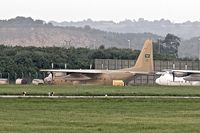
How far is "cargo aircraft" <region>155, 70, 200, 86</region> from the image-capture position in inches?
4066

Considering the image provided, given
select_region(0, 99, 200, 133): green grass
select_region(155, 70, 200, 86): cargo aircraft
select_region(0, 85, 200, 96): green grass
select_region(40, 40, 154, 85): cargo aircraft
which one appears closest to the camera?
select_region(0, 99, 200, 133): green grass

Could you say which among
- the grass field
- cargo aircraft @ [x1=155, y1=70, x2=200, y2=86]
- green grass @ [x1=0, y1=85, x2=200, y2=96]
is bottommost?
the grass field

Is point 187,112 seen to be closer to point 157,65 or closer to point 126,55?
point 157,65

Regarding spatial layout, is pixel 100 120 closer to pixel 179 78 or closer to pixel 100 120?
pixel 100 120

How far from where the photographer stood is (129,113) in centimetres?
3644

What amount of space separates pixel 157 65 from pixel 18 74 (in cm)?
2346

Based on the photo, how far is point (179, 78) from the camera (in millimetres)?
110875

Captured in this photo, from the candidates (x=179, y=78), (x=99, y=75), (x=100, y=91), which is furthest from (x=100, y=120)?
(x=179, y=78)

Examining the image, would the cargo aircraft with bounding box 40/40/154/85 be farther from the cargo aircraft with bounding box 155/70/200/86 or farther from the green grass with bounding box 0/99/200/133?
the green grass with bounding box 0/99/200/133

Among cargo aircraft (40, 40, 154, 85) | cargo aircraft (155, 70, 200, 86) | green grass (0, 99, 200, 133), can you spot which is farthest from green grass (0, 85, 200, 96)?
cargo aircraft (40, 40, 154, 85)

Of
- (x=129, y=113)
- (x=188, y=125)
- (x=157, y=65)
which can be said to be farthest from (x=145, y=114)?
(x=157, y=65)

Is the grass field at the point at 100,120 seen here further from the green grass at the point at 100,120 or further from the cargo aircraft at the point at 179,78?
the cargo aircraft at the point at 179,78

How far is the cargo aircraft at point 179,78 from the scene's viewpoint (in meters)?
103

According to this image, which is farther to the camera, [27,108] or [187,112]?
[27,108]
